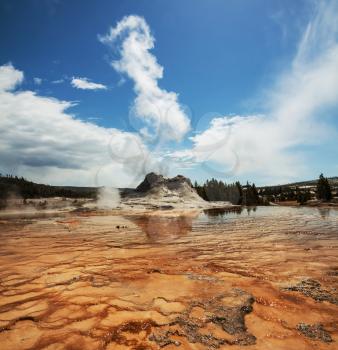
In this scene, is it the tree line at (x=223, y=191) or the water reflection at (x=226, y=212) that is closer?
the water reflection at (x=226, y=212)

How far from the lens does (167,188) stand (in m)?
47.2

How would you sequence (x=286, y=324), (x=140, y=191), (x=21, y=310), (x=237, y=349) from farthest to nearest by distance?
1. (x=140, y=191)
2. (x=21, y=310)
3. (x=286, y=324)
4. (x=237, y=349)

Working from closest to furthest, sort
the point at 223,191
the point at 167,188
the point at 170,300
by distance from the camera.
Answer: the point at 170,300 → the point at 167,188 → the point at 223,191

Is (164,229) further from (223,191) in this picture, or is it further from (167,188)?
(223,191)

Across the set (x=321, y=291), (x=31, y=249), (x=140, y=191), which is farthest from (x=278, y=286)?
(x=140, y=191)

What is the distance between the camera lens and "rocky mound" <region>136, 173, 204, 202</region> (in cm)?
4450

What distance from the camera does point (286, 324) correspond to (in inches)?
154

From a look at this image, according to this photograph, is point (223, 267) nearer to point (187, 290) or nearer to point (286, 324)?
point (187, 290)

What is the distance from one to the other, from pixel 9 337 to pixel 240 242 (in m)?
8.54

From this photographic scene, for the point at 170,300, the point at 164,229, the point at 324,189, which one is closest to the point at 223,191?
the point at 324,189

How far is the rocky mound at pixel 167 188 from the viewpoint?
44500 millimetres

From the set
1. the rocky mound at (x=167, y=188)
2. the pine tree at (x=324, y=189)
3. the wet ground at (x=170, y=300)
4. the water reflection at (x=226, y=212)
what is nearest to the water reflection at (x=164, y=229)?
the wet ground at (x=170, y=300)

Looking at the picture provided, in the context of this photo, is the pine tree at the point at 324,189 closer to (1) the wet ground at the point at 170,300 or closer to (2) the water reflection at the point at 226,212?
(2) the water reflection at the point at 226,212

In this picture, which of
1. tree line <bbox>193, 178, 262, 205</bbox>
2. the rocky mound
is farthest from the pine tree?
the rocky mound
